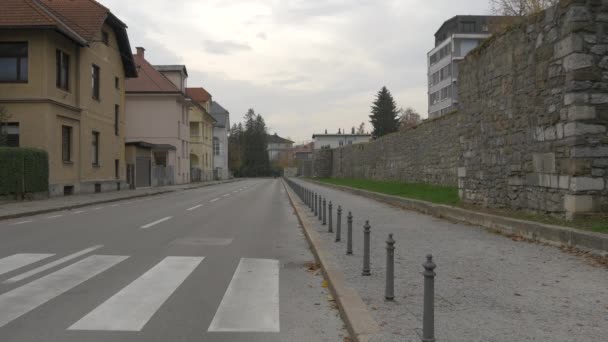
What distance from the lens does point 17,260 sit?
26.6 feet

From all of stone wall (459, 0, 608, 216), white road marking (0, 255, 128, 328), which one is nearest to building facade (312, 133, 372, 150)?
stone wall (459, 0, 608, 216)

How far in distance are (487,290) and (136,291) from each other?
4.05 meters

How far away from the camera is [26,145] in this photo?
75.5ft

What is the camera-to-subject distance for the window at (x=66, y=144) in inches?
994

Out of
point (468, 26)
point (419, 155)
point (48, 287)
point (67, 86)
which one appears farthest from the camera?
point (468, 26)

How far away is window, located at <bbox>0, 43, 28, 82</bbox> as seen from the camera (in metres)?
23.2

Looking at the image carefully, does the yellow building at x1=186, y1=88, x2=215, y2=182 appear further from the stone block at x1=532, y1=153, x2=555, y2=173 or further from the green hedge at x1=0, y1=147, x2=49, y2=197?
the stone block at x1=532, y1=153, x2=555, y2=173

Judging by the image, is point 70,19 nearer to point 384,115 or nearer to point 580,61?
point 580,61

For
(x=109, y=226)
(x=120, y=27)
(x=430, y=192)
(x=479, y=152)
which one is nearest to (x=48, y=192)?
(x=109, y=226)

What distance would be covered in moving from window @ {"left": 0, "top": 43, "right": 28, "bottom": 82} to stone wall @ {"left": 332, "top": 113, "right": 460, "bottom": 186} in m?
18.7

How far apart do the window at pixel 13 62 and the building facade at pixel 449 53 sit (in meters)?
56.5

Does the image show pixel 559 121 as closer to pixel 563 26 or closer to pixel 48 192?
pixel 563 26

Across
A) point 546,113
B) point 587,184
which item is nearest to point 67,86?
point 546,113

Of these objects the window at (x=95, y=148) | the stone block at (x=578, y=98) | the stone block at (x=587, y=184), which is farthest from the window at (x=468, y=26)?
the stone block at (x=587, y=184)
